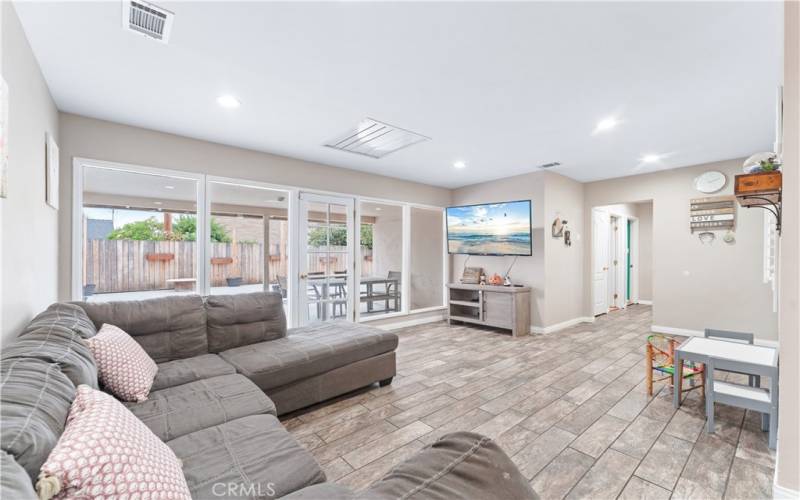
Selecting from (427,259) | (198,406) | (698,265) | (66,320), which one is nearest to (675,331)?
(698,265)

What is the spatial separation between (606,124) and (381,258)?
4.94 metres

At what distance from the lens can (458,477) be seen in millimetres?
753

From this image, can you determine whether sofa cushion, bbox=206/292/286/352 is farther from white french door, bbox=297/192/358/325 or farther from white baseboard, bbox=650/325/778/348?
white baseboard, bbox=650/325/778/348

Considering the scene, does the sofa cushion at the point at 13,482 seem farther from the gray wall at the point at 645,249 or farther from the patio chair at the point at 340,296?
the gray wall at the point at 645,249

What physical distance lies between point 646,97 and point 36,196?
438 centimetres

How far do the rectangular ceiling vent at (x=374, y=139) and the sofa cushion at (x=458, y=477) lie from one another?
2.87 metres

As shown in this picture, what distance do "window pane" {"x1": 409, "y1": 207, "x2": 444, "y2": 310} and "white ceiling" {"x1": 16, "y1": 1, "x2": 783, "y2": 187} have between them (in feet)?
9.86

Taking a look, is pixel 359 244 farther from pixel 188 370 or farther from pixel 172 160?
pixel 188 370

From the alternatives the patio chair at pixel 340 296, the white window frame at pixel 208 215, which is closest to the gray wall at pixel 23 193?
the white window frame at pixel 208 215

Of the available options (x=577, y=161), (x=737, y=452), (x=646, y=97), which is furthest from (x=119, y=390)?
(x=577, y=161)

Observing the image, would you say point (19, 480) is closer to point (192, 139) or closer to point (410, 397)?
point (410, 397)

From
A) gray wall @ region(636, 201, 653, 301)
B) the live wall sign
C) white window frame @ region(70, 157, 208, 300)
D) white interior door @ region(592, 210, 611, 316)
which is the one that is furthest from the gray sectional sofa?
gray wall @ region(636, 201, 653, 301)

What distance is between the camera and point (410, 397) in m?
2.83

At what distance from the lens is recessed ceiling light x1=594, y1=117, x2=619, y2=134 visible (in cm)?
308
